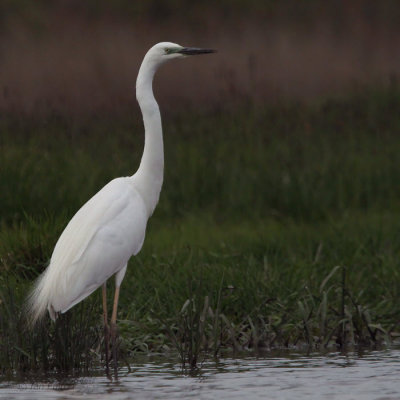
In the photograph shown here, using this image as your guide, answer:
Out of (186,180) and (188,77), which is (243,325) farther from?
(188,77)

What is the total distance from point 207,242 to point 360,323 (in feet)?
7.41

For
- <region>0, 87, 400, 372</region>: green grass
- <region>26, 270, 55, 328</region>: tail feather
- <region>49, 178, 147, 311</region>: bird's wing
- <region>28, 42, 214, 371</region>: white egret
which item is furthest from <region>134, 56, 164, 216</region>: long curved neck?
<region>26, 270, 55, 328</region>: tail feather

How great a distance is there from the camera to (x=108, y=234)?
24.6ft

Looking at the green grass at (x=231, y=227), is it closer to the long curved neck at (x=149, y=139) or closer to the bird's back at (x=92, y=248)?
the bird's back at (x=92, y=248)

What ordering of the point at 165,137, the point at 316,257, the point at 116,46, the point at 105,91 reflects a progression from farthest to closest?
A: the point at 116,46
the point at 105,91
the point at 165,137
the point at 316,257

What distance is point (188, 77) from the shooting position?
1466 cm

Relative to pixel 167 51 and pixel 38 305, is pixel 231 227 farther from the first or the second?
pixel 38 305

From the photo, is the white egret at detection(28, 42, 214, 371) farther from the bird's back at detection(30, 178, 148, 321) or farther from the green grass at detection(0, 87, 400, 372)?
the green grass at detection(0, 87, 400, 372)

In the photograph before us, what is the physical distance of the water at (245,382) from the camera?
6660 millimetres

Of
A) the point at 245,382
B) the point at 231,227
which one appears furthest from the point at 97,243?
the point at 231,227

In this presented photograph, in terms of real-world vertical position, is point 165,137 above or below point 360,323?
above

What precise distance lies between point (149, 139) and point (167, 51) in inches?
21.7

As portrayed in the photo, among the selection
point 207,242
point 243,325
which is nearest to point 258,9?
point 207,242

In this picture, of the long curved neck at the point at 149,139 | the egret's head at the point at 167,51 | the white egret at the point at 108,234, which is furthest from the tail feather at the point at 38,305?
the egret's head at the point at 167,51
